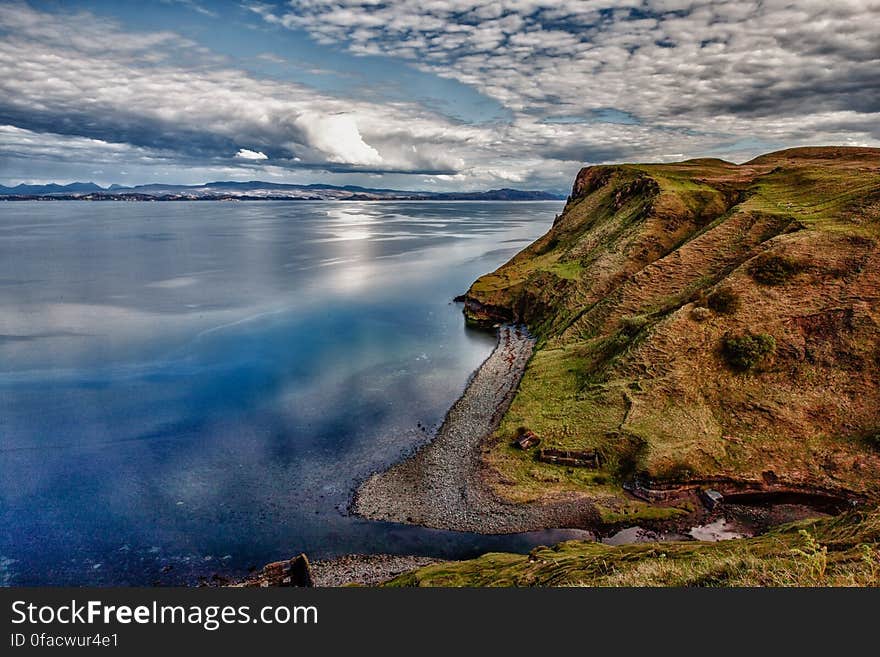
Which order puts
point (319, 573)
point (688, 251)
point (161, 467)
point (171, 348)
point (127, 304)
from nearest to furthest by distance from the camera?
point (319, 573) → point (161, 467) → point (688, 251) → point (171, 348) → point (127, 304)

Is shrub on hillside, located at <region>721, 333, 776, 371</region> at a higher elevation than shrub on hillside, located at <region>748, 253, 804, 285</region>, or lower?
lower

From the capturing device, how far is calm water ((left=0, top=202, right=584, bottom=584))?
110 ft

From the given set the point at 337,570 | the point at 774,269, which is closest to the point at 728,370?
the point at 774,269

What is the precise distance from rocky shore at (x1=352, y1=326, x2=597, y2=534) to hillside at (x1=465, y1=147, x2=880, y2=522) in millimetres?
1290

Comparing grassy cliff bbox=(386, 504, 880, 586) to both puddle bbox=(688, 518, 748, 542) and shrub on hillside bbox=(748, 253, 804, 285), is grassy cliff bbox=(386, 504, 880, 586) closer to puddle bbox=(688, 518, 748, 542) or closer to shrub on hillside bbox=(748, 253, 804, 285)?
puddle bbox=(688, 518, 748, 542)

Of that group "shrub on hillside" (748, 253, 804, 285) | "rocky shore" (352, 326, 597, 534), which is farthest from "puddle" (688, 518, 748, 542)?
"shrub on hillside" (748, 253, 804, 285)

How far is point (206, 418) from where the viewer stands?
50812 millimetres

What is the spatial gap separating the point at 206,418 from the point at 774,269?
6121 cm

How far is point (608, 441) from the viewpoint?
41.2 metres

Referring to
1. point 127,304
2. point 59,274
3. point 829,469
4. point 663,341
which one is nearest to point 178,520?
point 663,341

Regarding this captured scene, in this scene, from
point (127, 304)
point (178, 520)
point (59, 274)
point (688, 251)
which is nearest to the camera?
point (178, 520)

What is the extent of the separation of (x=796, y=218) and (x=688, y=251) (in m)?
11.9

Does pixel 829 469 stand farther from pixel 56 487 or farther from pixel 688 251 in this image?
pixel 56 487

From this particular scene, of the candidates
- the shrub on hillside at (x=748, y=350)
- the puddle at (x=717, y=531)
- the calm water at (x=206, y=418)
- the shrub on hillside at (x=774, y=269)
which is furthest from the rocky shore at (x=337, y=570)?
the shrub on hillside at (x=774, y=269)
